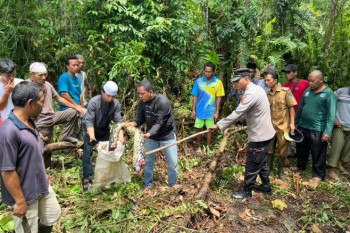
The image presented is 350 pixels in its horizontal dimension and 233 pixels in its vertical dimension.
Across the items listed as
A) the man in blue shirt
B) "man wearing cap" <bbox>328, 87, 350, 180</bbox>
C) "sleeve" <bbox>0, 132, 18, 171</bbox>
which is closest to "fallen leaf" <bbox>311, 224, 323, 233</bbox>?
"man wearing cap" <bbox>328, 87, 350, 180</bbox>

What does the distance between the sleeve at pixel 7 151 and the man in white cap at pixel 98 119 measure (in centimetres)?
190

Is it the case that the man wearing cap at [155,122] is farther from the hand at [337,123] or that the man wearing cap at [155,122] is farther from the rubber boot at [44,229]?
the hand at [337,123]

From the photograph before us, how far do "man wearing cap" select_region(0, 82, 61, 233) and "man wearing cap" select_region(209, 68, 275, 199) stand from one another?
109 inches

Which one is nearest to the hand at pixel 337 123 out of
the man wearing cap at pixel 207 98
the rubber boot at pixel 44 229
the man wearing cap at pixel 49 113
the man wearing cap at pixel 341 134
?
the man wearing cap at pixel 341 134

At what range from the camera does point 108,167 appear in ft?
14.3

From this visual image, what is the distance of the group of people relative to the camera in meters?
2.55

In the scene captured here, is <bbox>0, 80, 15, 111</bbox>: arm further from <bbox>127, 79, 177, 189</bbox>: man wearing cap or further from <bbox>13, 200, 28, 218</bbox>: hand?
<bbox>13, 200, 28, 218</bbox>: hand

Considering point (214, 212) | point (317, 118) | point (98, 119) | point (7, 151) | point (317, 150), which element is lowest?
point (214, 212)

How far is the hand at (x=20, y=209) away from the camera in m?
2.52

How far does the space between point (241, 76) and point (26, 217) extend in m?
3.31

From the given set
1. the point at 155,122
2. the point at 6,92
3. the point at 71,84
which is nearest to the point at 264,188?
the point at 155,122

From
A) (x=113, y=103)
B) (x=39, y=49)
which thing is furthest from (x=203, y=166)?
(x=39, y=49)

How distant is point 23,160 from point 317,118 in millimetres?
4789

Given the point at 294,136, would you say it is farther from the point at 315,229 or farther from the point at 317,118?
the point at 315,229
